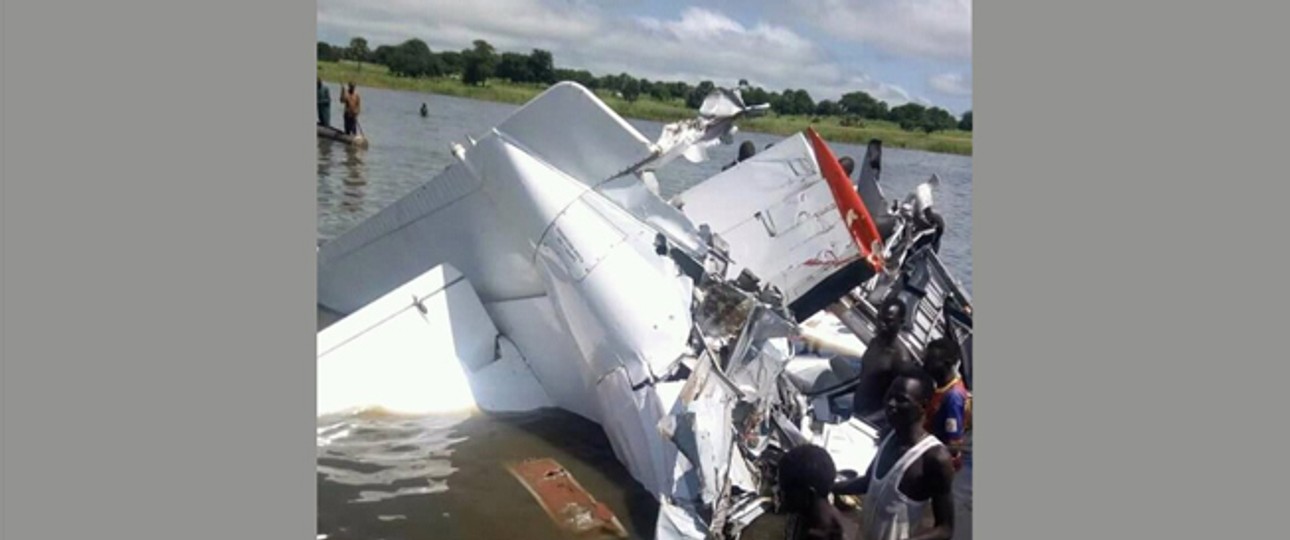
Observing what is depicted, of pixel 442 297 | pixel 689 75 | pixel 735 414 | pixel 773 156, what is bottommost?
pixel 735 414

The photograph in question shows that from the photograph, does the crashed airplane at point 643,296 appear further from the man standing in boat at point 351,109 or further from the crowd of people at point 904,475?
the man standing in boat at point 351,109

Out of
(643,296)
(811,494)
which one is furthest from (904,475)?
(643,296)

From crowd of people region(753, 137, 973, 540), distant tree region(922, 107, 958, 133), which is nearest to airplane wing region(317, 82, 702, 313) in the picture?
distant tree region(922, 107, 958, 133)

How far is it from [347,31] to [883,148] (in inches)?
131

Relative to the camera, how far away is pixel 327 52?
5809mm

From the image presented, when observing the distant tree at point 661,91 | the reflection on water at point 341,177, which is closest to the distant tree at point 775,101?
the distant tree at point 661,91

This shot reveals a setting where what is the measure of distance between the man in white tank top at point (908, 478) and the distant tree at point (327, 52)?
315cm

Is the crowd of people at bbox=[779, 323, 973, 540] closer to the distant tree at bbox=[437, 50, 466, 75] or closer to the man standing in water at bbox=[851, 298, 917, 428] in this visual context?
the man standing in water at bbox=[851, 298, 917, 428]

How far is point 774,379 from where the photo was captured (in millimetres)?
6238

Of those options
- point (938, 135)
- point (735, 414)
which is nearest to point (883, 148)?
point (938, 135)

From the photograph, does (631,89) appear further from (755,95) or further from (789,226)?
(789,226)

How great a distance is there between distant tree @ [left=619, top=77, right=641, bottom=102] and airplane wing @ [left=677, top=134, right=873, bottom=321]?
0.82m

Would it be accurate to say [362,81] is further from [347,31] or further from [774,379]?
[774,379]

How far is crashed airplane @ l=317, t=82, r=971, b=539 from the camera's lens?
593cm
